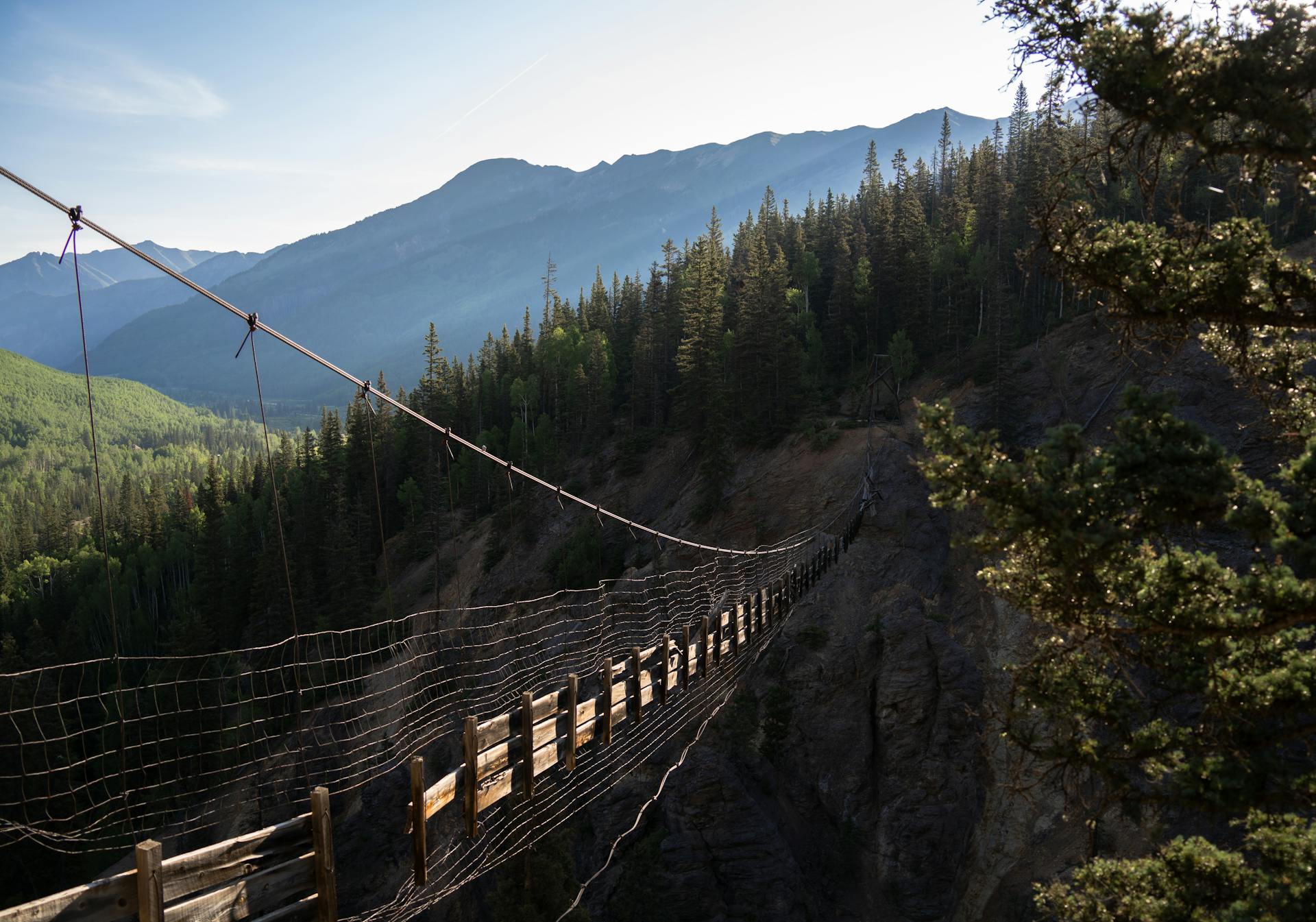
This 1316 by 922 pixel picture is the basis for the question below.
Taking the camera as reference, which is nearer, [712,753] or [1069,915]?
[1069,915]

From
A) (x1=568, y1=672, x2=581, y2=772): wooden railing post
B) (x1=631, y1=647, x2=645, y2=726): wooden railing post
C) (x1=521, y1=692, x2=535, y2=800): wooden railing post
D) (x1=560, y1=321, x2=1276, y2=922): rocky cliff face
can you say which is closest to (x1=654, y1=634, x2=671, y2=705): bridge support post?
(x1=631, y1=647, x2=645, y2=726): wooden railing post

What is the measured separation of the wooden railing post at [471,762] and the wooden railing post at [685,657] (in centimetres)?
460

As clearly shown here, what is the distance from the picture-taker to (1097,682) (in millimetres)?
5176

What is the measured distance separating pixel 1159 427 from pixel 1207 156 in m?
1.43

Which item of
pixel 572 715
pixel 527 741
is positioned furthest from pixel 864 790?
pixel 527 741

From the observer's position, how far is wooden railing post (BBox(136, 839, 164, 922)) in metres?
3.32

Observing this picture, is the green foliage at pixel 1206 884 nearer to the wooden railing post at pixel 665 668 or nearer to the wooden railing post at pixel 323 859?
the wooden railing post at pixel 323 859

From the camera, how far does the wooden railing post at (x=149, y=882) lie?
10.9ft

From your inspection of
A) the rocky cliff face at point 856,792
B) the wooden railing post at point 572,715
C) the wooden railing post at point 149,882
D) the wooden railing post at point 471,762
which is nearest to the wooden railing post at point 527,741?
the wooden railing post at point 572,715

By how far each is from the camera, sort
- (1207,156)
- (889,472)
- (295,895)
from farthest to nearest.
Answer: (889,472)
(1207,156)
(295,895)

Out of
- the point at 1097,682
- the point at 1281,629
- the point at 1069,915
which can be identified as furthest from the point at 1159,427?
the point at 1069,915

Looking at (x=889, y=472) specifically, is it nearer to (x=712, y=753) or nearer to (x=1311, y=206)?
(x=712, y=753)

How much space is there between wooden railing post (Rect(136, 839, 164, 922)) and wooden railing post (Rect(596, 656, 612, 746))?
4564mm

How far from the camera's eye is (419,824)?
523 cm
